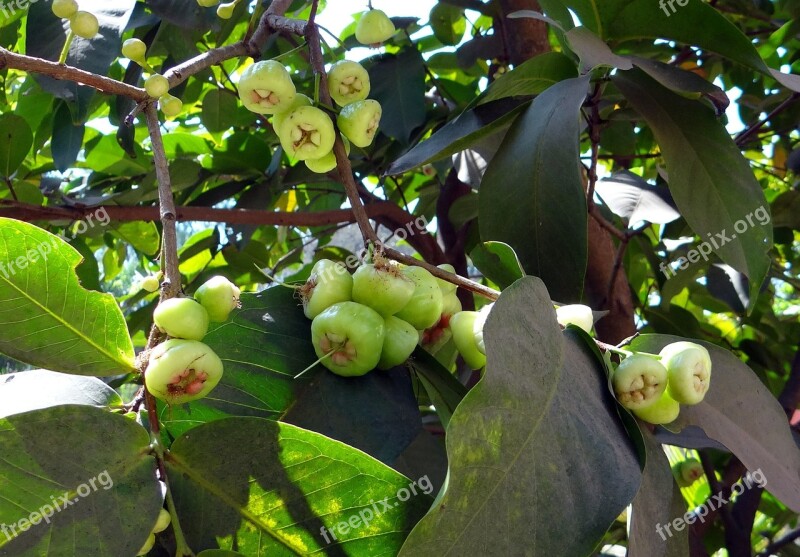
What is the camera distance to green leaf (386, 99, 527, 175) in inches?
30.0

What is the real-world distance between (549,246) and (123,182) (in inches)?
47.8

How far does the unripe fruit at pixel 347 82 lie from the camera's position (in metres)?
0.72

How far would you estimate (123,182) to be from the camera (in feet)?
5.40

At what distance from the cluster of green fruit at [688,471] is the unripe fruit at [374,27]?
3.47ft

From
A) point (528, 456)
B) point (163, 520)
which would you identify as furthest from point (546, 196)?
point (163, 520)

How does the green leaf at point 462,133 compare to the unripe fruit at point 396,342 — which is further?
the green leaf at point 462,133

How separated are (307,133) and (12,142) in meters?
0.88

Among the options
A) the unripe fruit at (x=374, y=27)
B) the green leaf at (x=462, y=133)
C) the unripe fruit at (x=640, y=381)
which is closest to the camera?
the unripe fruit at (x=640, y=381)

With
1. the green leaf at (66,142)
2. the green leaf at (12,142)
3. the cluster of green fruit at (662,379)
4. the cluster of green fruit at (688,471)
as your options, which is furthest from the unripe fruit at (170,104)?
the cluster of green fruit at (688,471)

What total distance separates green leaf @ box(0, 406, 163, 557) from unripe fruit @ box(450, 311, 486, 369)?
0.26 m

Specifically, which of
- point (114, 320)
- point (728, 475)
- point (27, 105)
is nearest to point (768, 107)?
point (728, 475)

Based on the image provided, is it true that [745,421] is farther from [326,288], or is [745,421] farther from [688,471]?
[688,471]

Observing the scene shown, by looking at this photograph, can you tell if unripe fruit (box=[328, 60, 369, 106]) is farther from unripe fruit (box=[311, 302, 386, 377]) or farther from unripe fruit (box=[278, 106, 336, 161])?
unripe fruit (box=[311, 302, 386, 377])

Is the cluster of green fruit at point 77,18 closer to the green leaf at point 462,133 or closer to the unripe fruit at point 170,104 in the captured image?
the unripe fruit at point 170,104
